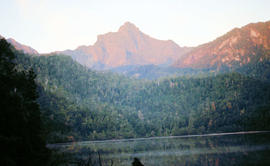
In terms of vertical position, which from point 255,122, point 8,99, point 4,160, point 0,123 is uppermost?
point 8,99

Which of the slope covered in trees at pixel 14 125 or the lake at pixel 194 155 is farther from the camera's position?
the lake at pixel 194 155

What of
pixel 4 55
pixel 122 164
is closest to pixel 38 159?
pixel 4 55

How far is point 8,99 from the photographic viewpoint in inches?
1596

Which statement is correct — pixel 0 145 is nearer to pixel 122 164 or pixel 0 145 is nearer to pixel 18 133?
pixel 18 133

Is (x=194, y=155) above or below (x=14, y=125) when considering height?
below

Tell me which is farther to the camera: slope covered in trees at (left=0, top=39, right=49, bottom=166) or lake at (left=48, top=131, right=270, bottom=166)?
lake at (left=48, top=131, right=270, bottom=166)

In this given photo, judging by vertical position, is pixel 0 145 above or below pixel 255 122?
above

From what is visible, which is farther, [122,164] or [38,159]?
[122,164]

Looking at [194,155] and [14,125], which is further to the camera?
[194,155]

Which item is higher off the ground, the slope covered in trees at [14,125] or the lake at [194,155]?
the slope covered in trees at [14,125]

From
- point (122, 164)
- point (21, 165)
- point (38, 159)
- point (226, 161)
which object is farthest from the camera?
point (122, 164)

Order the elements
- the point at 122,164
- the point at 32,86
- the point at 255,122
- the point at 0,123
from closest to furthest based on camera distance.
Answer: the point at 0,123 → the point at 32,86 → the point at 122,164 → the point at 255,122

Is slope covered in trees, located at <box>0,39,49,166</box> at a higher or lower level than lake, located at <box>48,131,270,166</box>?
higher

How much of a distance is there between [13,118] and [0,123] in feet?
7.73
